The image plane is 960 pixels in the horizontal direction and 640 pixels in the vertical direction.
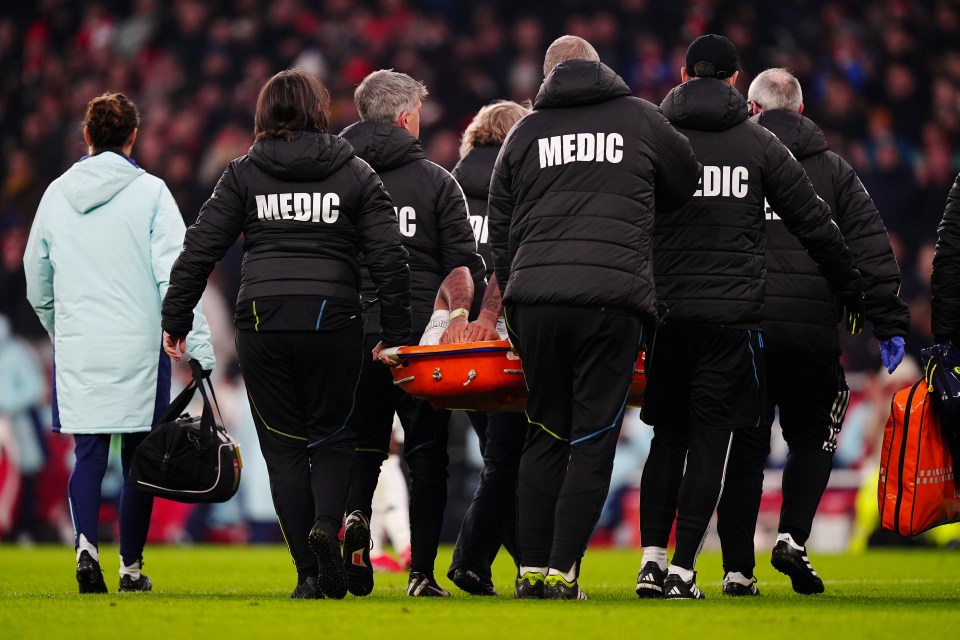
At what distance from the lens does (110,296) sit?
640cm

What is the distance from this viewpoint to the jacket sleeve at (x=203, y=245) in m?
5.55

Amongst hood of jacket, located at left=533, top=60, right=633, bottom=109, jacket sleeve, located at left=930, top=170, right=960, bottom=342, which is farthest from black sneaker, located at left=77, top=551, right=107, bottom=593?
jacket sleeve, located at left=930, top=170, right=960, bottom=342

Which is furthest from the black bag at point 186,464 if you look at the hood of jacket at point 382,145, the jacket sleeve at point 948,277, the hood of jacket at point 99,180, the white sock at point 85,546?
the jacket sleeve at point 948,277

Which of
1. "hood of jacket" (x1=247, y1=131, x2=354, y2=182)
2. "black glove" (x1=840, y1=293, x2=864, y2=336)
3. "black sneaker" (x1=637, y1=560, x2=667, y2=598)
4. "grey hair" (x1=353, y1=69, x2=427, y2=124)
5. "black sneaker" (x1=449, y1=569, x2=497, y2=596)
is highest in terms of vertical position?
"grey hair" (x1=353, y1=69, x2=427, y2=124)

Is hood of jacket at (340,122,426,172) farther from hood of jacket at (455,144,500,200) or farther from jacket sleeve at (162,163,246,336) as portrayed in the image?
jacket sleeve at (162,163,246,336)

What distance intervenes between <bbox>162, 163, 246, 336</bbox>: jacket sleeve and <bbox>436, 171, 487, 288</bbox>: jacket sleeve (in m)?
0.95

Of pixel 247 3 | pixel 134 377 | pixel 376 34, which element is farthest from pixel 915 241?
pixel 134 377

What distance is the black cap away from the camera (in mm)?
5910

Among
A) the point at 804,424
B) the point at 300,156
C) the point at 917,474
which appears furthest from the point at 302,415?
the point at 917,474

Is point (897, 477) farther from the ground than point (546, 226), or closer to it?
closer to it

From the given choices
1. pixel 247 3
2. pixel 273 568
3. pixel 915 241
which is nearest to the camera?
pixel 273 568

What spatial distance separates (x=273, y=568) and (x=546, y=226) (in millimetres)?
4243

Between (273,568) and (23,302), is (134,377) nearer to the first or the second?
(273,568)

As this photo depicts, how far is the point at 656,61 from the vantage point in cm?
1394
